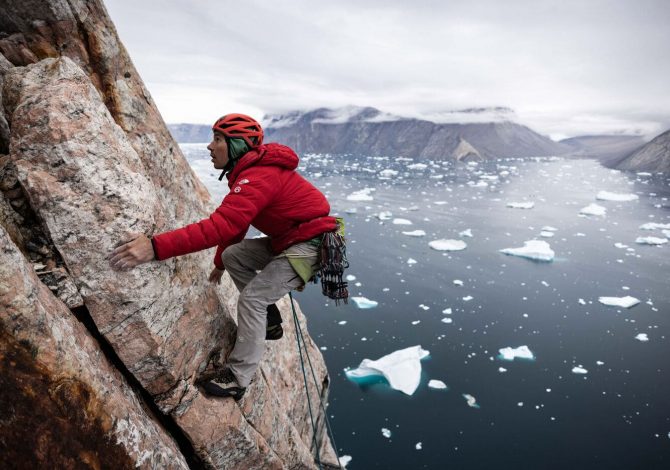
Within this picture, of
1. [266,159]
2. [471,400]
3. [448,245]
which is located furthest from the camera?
[448,245]

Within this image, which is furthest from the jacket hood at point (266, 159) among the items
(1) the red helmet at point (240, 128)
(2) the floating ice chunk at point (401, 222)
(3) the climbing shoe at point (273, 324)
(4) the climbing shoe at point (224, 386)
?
(2) the floating ice chunk at point (401, 222)

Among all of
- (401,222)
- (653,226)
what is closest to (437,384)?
(401,222)

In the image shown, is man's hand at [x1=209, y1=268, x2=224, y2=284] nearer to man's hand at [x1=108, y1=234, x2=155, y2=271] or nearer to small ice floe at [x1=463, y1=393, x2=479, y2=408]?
man's hand at [x1=108, y1=234, x2=155, y2=271]

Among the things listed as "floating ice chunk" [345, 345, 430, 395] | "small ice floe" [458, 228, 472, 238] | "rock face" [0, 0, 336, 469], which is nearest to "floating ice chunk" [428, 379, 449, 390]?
"floating ice chunk" [345, 345, 430, 395]

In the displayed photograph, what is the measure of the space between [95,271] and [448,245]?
24.6 metres

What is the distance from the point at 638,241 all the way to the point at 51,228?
34.2 meters

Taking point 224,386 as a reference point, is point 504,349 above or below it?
below

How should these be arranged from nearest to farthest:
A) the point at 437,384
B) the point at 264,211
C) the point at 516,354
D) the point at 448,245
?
the point at 264,211
the point at 437,384
the point at 516,354
the point at 448,245

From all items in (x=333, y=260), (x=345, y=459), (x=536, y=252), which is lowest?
(x=345, y=459)

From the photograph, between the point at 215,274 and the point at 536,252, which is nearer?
the point at 215,274

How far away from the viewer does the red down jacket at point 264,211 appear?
99.3 inches

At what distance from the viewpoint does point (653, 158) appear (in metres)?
106

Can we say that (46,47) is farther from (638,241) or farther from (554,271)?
(638,241)

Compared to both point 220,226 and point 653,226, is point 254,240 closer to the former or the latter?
point 220,226
